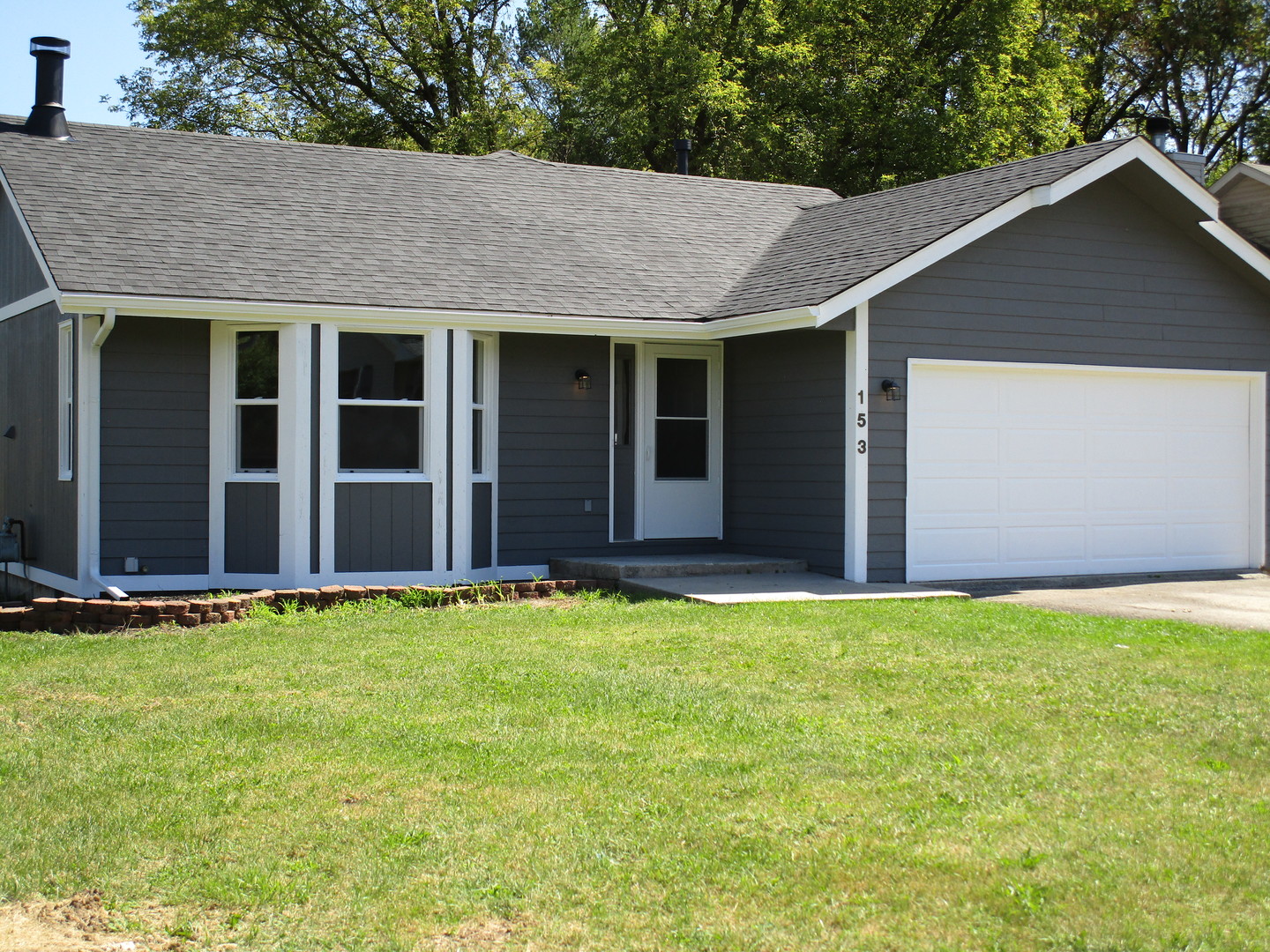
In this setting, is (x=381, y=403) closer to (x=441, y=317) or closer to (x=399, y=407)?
(x=399, y=407)

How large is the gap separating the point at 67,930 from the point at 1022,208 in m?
10.4

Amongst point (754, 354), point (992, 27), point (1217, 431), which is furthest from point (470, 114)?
point (1217, 431)

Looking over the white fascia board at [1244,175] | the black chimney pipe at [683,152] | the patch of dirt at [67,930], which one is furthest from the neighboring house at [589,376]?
the patch of dirt at [67,930]

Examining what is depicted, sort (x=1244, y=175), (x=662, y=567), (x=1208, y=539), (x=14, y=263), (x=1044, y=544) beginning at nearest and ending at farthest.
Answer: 1. (x=662, y=567)
2. (x=1044, y=544)
3. (x=14, y=263)
4. (x=1208, y=539)
5. (x=1244, y=175)

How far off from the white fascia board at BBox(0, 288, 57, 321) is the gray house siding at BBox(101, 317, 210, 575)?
2.85 ft

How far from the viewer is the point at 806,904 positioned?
4023mm

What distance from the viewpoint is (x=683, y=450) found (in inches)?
541

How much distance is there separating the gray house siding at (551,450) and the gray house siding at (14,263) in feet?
14.4

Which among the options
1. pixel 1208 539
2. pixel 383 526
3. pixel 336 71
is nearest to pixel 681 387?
pixel 383 526

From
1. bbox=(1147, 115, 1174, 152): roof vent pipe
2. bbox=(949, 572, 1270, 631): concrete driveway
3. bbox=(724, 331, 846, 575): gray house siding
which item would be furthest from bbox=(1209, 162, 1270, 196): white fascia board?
bbox=(724, 331, 846, 575): gray house siding

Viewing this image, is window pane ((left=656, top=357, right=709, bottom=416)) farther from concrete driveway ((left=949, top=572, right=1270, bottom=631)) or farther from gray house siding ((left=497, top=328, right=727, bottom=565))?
concrete driveway ((left=949, top=572, right=1270, bottom=631))

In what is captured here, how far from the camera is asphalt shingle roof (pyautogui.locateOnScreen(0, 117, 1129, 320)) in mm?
11609

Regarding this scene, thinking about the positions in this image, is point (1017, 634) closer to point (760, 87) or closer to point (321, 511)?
point (321, 511)

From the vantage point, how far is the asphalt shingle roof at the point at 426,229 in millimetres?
11609
